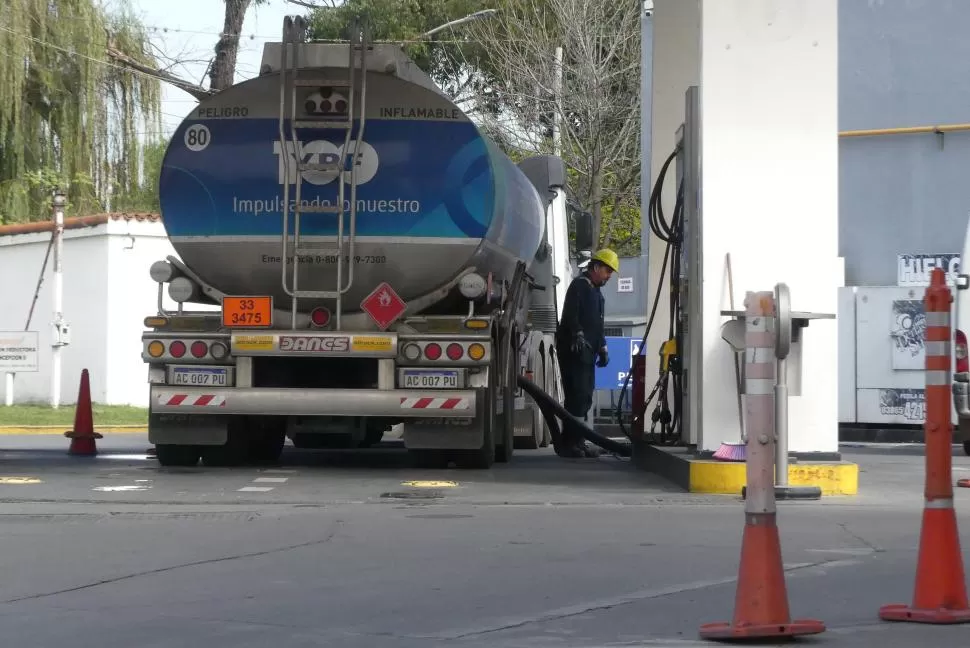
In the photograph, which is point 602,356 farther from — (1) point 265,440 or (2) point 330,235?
(2) point 330,235

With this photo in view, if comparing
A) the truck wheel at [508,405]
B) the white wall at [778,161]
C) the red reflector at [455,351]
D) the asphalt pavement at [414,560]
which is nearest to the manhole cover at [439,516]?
the asphalt pavement at [414,560]

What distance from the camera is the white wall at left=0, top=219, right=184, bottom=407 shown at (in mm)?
27641

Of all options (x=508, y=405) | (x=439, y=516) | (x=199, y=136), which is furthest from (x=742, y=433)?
(x=199, y=136)

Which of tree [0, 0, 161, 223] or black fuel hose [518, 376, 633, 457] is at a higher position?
tree [0, 0, 161, 223]

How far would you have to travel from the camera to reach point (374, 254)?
12945mm

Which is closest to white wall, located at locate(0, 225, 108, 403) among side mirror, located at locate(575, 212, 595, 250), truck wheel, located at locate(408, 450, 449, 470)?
side mirror, located at locate(575, 212, 595, 250)

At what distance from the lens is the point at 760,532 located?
601cm

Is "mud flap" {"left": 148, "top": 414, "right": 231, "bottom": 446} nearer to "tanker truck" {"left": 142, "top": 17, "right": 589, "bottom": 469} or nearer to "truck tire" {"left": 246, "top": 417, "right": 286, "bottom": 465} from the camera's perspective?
"tanker truck" {"left": 142, "top": 17, "right": 589, "bottom": 469}

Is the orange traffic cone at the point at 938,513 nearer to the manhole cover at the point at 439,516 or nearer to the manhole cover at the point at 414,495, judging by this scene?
the manhole cover at the point at 439,516

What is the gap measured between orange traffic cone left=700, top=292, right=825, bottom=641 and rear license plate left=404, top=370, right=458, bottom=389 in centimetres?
674

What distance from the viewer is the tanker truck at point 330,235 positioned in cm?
1285

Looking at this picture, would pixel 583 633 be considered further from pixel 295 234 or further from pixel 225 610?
pixel 295 234

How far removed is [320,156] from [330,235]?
24.5 inches

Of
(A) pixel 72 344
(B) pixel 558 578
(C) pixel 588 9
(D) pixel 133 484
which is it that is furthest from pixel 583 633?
(C) pixel 588 9
